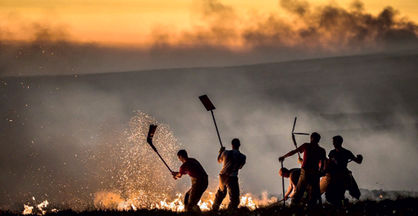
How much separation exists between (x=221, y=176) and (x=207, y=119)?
4120 inches

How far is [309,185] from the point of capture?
19.9m

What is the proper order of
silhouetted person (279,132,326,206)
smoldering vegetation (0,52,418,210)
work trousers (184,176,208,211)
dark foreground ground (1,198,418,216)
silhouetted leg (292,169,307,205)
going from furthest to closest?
smoldering vegetation (0,52,418,210)
work trousers (184,176,208,211)
silhouetted leg (292,169,307,205)
silhouetted person (279,132,326,206)
dark foreground ground (1,198,418,216)

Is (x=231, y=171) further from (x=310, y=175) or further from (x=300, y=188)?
(x=310, y=175)

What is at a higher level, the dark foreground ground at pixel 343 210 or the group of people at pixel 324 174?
the group of people at pixel 324 174

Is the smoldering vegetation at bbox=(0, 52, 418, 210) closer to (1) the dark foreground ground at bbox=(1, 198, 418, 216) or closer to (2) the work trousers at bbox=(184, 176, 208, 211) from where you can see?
(2) the work trousers at bbox=(184, 176, 208, 211)

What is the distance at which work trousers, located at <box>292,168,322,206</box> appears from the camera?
1989 centimetres

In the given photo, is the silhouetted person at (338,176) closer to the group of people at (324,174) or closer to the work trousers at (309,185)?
the group of people at (324,174)

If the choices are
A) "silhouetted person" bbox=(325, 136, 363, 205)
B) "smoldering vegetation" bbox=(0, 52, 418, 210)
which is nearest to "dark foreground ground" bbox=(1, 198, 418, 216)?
"silhouetted person" bbox=(325, 136, 363, 205)

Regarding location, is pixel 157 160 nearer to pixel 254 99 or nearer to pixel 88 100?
pixel 254 99

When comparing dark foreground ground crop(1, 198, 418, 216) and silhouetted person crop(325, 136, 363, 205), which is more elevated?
silhouetted person crop(325, 136, 363, 205)

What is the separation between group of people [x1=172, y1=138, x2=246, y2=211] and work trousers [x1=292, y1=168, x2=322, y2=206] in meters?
1.43

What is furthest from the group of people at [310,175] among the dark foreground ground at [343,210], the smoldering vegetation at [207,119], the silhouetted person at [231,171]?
the smoldering vegetation at [207,119]

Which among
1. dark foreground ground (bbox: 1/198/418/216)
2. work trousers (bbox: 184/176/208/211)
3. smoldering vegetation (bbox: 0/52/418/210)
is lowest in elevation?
dark foreground ground (bbox: 1/198/418/216)

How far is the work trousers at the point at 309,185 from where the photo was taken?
1989 centimetres
